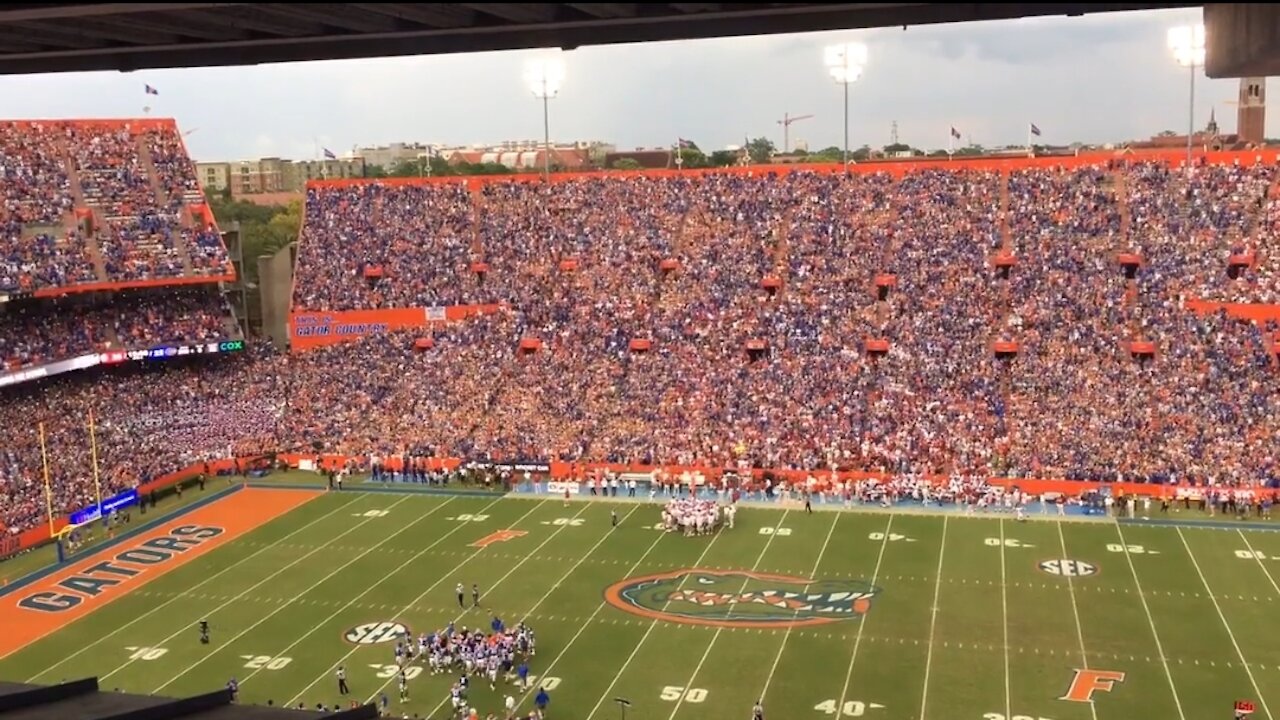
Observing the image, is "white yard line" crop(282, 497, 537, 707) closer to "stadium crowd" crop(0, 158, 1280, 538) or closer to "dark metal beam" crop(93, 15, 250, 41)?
"stadium crowd" crop(0, 158, 1280, 538)

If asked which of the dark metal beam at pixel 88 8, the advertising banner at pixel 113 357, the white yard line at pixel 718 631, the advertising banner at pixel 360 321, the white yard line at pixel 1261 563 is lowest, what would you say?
the white yard line at pixel 718 631

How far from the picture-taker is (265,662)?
21766mm

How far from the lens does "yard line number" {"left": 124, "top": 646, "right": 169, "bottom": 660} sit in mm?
22125

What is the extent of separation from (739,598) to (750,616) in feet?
3.40

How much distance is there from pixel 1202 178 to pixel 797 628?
91.3ft

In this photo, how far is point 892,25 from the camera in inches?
303

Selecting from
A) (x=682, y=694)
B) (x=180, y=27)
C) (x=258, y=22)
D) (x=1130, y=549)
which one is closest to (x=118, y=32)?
(x=180, y=27)

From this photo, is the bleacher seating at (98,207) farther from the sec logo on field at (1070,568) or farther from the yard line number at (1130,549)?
the yard line number at (1130,549)

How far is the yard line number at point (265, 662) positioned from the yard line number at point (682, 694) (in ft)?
24.3

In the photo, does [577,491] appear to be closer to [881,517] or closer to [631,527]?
[631,527]

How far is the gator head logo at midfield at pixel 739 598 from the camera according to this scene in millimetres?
23297

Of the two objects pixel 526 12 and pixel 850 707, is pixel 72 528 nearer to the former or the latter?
pixel 850 707

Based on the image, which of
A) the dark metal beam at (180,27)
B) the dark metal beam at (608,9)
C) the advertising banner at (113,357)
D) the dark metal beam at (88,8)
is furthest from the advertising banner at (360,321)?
the dark metal beam at (88,8)

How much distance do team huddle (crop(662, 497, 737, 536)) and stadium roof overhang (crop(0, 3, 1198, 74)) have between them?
22018 mm
